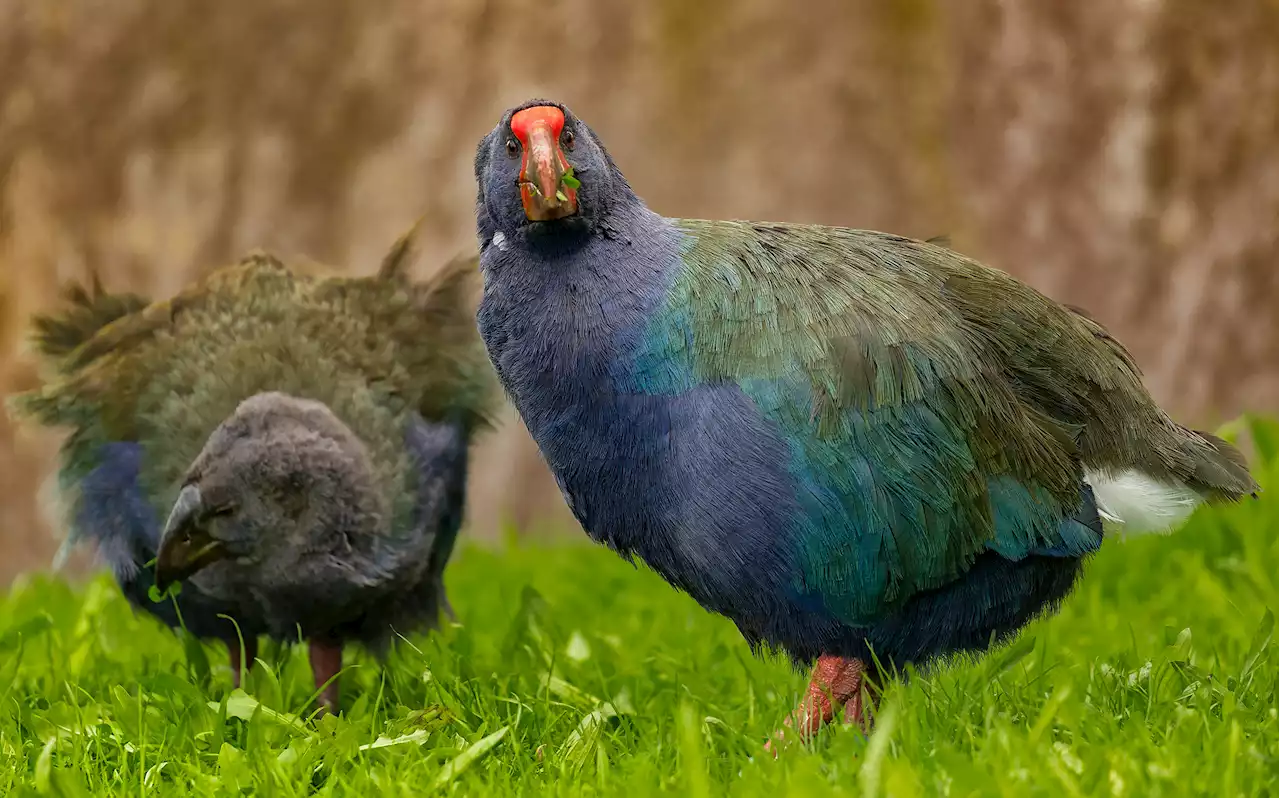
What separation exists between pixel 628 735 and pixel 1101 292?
126 inches

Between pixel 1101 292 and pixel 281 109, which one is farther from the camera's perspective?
pixel 281 109

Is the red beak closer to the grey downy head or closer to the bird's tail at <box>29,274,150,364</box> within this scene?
the grey downy head

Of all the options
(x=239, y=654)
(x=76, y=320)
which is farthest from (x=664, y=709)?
(x=76, y=320)

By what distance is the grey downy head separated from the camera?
11.8 feet

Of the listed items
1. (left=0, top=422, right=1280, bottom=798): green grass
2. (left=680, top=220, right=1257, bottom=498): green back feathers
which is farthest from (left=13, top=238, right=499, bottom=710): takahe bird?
(left=680, top=220, right=1257, bottom=498): green back feathers

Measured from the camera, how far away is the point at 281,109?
5.95 m

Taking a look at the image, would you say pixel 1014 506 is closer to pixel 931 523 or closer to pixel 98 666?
pixel 931 523

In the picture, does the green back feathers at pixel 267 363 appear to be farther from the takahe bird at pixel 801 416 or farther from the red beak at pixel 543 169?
the red beak at pixel 543 169

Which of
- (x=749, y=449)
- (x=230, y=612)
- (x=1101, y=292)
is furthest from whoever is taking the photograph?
(x=1101, y=292)

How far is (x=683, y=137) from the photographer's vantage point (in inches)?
231

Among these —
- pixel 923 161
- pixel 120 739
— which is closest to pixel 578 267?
pixel 120 739

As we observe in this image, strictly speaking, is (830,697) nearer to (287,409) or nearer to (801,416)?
(801,416)

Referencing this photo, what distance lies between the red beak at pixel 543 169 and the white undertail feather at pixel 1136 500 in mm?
1234

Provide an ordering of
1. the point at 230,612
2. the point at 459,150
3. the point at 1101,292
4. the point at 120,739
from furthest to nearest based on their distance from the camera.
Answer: the point at 459,150
the point at 1101,292
the point at 230,612
the point at 120,739
